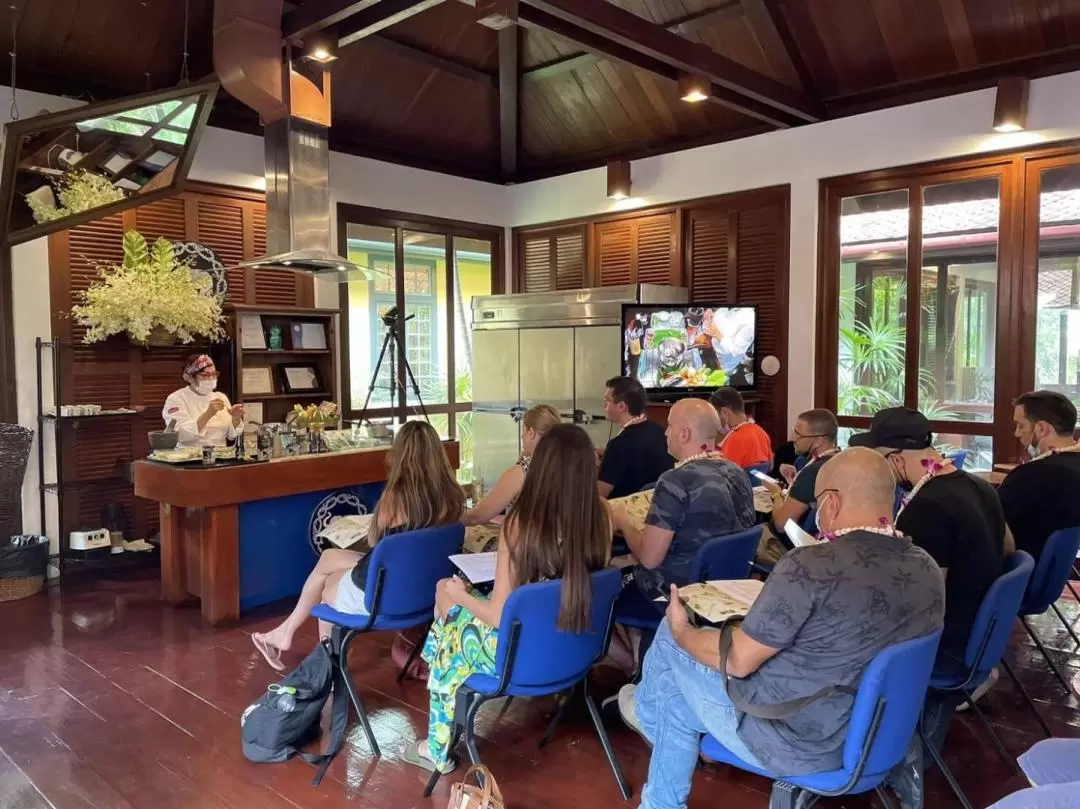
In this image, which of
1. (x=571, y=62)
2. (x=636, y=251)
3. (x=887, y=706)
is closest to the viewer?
(x=887, y=706)

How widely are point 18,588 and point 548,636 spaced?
12.8 ft

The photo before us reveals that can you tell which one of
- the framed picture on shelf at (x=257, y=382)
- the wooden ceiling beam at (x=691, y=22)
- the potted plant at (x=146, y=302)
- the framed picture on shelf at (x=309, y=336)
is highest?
the wooden ceiling beam at (x=691, y=22)

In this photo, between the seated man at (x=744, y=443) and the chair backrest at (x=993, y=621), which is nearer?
the chair backrest at (x=993, y=621)

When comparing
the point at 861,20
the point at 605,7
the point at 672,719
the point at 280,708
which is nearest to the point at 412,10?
the point at 605,7

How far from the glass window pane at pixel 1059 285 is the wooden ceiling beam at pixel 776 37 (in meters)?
1.77

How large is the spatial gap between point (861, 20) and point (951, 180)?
1255mm

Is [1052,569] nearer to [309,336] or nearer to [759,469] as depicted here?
[759,469]

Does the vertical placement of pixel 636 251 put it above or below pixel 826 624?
above

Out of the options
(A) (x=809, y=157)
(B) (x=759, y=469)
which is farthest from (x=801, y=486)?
(A) (x=809, y=157)

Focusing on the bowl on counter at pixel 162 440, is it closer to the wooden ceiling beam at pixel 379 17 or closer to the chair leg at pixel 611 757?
the wooden ceiling beam at pixel 379 17

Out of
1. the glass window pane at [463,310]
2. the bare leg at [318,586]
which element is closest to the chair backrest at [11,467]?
the bare leg at [318,586]

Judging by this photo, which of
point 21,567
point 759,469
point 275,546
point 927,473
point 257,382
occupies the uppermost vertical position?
→ point 257,382

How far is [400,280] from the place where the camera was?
7.45 meters

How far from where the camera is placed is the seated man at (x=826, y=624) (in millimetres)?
1889
